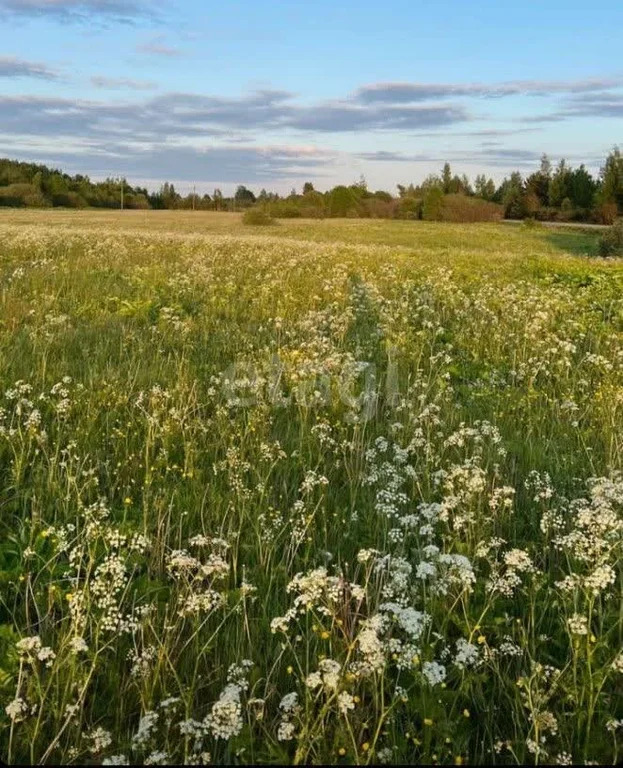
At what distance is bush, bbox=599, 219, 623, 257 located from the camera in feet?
98.5

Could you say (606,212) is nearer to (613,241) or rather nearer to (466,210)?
(466,210)

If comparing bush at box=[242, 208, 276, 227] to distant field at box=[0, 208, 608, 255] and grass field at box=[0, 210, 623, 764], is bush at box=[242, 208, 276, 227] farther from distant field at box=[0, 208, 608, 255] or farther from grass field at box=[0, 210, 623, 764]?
grass field at box=[0, 210, 623, 764]

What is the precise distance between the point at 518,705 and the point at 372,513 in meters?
1.63

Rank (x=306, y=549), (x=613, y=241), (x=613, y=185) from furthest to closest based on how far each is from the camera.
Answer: (x=613, y=185) → (x=613, y=241) → (x=306, y=549)

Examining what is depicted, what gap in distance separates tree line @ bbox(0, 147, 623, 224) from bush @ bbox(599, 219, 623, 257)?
45.7 meters

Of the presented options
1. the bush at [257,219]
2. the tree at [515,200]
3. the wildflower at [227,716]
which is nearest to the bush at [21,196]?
the bush at [257,219]

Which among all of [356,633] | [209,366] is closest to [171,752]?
[356,633]

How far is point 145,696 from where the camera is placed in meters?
2.81

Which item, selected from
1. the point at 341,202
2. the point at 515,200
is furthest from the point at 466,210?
the point at 341,202

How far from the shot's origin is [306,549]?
388cm

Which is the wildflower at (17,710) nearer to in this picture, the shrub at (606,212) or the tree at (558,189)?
the shrub at (606,212)

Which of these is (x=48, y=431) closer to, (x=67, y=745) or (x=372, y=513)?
(x=372, y=513)

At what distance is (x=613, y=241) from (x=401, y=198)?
245ft

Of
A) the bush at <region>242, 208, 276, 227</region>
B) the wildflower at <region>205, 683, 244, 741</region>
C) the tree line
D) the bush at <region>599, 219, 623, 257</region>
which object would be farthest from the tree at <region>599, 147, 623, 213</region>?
the wildflower at <region>205, 683, 244, 741</region>
